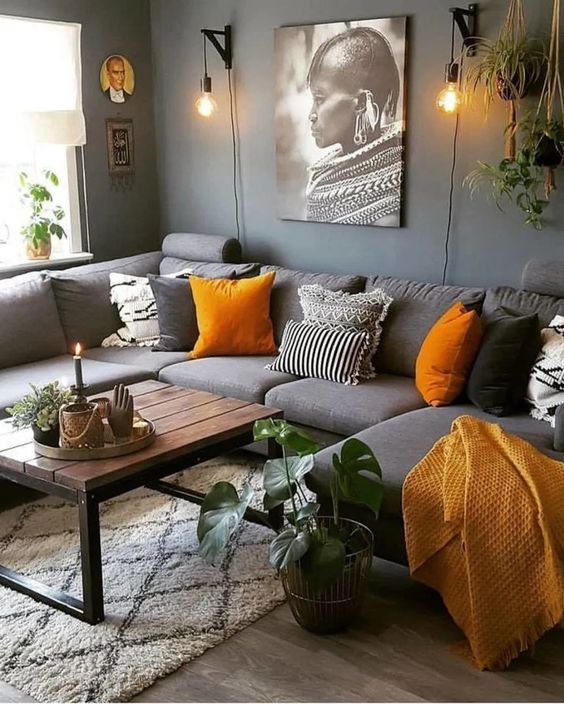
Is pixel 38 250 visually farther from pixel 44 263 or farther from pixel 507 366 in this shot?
pixel 507 366

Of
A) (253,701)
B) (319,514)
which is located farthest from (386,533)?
(253,701)

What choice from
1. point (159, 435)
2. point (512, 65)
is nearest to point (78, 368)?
point (159, 435)

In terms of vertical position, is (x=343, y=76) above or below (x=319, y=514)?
above

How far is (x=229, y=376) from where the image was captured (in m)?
4.02

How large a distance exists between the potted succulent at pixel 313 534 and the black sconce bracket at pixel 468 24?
2.16 metres

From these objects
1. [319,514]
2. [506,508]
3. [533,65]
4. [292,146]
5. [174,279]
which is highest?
[533,65]

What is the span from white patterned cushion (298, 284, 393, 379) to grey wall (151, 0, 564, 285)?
0.46m

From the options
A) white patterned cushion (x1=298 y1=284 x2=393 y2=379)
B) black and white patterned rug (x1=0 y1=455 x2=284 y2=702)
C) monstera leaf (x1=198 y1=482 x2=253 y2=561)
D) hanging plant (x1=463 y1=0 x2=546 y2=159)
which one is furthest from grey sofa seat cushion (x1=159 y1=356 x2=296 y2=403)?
hanging plant (x1=463 y1=0 x2=546 y2=159)

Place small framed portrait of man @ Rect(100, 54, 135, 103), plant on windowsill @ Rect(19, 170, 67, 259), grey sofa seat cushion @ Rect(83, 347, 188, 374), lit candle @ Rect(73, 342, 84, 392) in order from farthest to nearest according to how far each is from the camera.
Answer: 1. small framed portrait of man @ Rect(100, 54, 135, 103)
2. plant on windowsill @ Rect(19, 170, 67, 259)
3. grey sofa seat cushion @ Rect(83, 347, 188, 374)
4. lit candle @ Rect(73, 342, 84, 392)

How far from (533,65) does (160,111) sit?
7.90 ft

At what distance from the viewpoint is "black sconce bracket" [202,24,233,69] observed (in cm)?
483

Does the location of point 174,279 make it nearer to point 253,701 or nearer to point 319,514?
point 319,514

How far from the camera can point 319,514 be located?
307cm

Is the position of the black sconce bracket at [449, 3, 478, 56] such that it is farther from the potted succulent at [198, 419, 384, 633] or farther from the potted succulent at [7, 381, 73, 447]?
the potted succulent at [7, 381, 73, 447]
